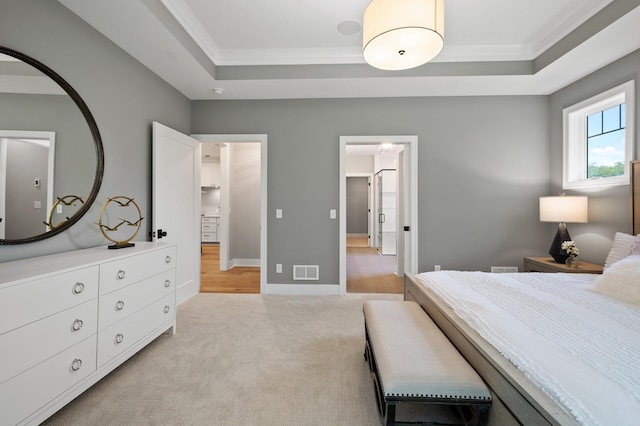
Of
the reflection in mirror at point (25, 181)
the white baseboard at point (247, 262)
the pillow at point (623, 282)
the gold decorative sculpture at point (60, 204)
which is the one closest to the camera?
the pillow at point (623, 282)

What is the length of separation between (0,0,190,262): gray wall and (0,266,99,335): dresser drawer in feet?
1.76

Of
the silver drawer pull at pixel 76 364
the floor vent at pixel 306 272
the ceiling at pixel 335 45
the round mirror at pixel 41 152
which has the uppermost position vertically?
Answer: the ceiling at pixel 335 45

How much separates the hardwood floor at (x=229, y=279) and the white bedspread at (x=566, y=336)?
114 inches

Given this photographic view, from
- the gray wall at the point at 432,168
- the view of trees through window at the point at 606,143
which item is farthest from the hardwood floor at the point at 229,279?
the view of trees through window at the point at 606,143

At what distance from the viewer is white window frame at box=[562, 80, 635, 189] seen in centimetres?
258

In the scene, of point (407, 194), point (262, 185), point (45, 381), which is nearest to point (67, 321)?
point (45, 381)

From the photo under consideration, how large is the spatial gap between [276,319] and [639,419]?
2565 mm

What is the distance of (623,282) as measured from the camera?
5.07 ft

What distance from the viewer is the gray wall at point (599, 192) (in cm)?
258

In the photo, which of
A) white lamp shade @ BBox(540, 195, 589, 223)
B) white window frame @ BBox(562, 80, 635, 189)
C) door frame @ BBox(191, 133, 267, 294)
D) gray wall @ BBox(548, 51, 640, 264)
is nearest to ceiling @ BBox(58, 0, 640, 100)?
gray wall @ BBox(548, 51, 640, 264)

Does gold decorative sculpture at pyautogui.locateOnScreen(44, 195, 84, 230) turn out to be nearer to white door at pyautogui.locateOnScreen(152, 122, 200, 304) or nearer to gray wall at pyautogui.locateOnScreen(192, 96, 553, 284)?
white door at pyautogui.locateOnScreen(152, 122, 200, 304)

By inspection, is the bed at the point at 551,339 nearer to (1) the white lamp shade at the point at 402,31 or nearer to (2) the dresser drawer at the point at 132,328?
(1) the white lamp shade at the point at 402,31

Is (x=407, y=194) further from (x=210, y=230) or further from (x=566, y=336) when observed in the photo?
(x=210, y=230)

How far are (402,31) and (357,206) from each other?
9.07m
